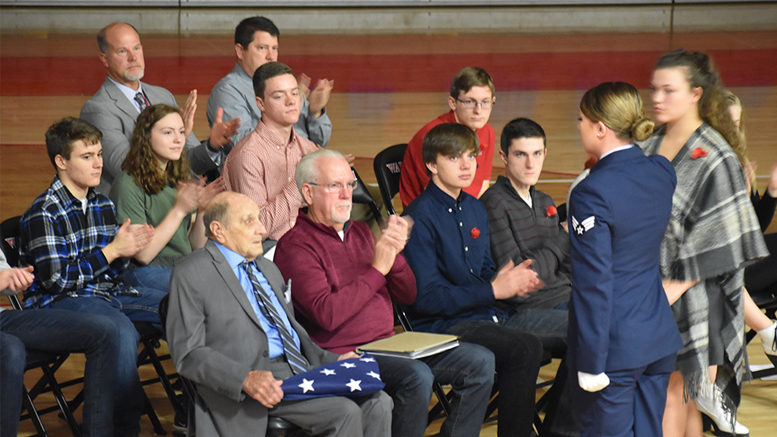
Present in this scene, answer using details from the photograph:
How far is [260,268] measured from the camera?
3133 millimetres

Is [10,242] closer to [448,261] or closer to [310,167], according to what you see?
[310,167]

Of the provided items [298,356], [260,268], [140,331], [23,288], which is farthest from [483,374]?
[23,288]

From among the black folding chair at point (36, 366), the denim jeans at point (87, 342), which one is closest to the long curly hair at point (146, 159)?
the black folding chair at point (36, 366)

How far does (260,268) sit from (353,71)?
34.6 ft

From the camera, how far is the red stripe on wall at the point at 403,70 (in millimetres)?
12102

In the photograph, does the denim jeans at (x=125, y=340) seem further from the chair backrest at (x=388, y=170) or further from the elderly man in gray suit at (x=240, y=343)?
the chair backrest at (x=388, y=170)

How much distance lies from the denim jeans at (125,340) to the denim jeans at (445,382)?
3.45ft

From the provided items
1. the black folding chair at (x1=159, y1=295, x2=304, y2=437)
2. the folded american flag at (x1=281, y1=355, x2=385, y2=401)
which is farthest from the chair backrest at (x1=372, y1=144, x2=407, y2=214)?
the black folding chair at (x1=159, y1=295, x2=304, y2=437)

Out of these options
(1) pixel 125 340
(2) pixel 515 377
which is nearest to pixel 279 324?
(1) pixel 125 340

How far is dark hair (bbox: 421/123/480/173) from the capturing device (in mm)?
3748

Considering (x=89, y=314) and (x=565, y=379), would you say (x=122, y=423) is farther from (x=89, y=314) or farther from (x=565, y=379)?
(x=565, y=379)

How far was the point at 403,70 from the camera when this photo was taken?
13.5m

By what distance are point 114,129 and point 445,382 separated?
2370mm

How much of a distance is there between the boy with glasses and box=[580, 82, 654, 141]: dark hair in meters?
1.80
